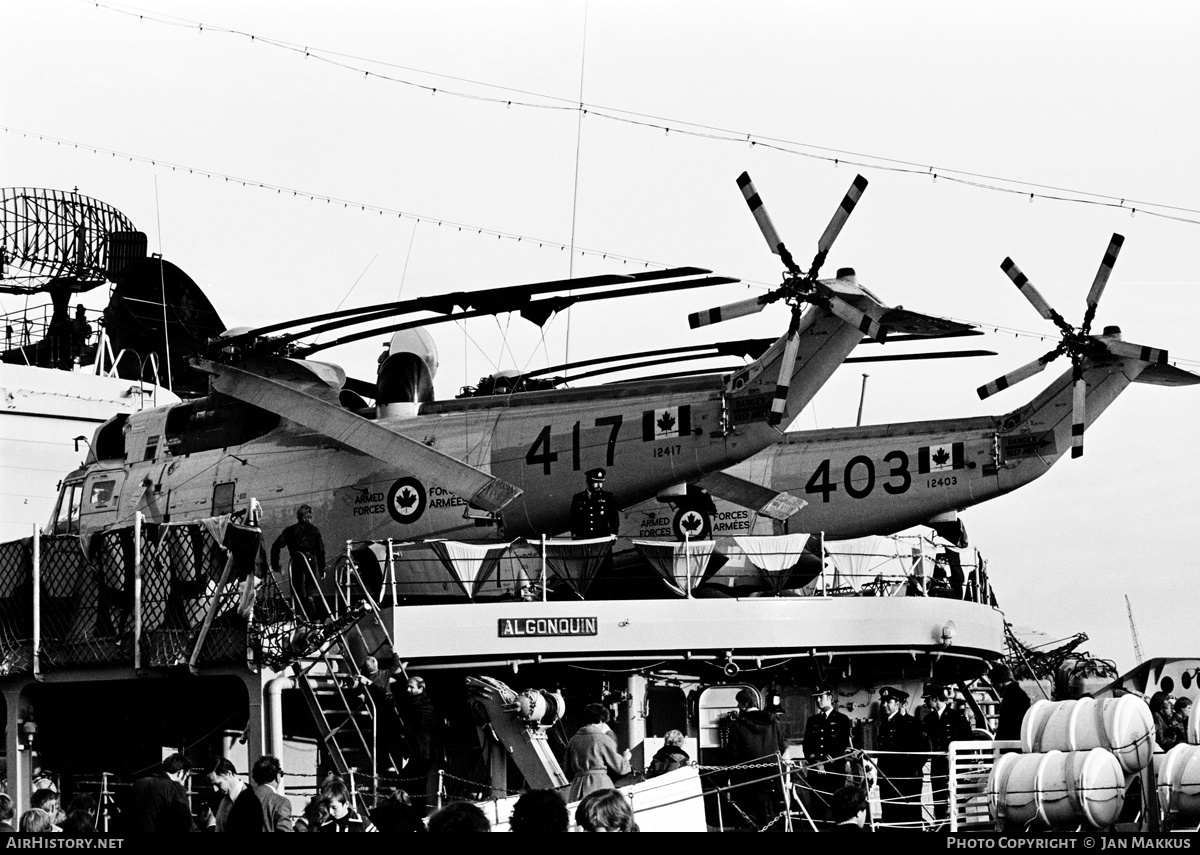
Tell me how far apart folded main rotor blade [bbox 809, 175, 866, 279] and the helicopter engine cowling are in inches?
210

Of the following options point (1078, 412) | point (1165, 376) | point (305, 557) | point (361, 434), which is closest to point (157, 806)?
point (305, 557)

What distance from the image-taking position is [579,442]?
1903 cm

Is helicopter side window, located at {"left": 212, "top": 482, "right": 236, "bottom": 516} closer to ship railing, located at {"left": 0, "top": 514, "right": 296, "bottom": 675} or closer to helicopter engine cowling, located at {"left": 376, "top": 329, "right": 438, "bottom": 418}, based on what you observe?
helicopter engine cowling, located at {"left": 376, "top": 329, "right": 438, "bottom": 418}

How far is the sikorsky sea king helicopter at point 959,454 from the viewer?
72.3ft

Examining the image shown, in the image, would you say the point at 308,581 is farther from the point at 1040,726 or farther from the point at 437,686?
the point at 1040,726

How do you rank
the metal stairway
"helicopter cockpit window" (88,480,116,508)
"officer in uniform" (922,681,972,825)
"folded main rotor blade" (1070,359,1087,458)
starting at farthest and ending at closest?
"helicopter cockpit window" (88,480,116,508)
"folded main rotor blade" (1070,359,1087,458)
the metal stairway
"officer in uniform" (922,681,972,825)

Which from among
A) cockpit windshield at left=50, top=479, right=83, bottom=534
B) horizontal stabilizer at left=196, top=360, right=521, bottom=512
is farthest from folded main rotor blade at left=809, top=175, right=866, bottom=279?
cockpit windshield at left=50, top=479, right=83, bottom=534

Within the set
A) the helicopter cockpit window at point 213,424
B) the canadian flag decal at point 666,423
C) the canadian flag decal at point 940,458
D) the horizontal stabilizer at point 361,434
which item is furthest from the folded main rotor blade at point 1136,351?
the helicopter cockpit window at point 213,424

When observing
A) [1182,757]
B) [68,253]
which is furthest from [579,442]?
[68,253]

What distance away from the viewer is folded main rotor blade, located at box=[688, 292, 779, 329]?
18.5 meters

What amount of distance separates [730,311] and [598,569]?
3.81 meters

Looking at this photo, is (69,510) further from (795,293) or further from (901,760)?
(901,760)

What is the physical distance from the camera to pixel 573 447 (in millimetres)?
19047

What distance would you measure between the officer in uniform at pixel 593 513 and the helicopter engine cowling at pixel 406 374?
12.6 ft
